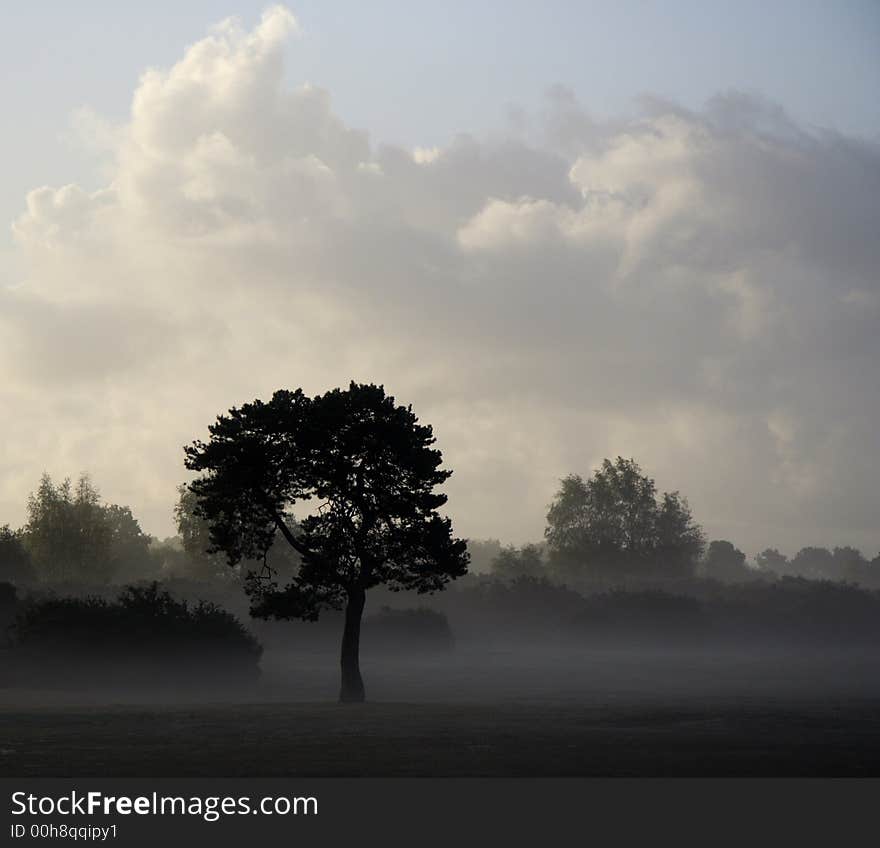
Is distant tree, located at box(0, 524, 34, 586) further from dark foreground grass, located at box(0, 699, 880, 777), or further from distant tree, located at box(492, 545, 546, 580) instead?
dark foreground grass, located at box(0, 699, 880, 777)

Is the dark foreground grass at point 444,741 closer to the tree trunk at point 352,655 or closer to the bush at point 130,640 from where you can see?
the tree trunk at point 352,655

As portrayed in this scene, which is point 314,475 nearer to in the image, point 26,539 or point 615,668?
point 615,668

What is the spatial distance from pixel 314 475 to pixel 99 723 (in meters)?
15.8

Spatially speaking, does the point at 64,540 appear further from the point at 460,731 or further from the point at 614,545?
the point at 460,731

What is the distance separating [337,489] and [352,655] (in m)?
8.19

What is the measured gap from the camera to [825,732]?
34.5 m

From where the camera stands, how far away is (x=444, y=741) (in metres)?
31.6

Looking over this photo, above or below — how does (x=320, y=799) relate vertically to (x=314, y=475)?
below

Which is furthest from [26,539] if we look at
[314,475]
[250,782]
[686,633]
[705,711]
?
[250,782]

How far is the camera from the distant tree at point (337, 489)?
4978 centimetres

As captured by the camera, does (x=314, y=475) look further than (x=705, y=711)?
Yes

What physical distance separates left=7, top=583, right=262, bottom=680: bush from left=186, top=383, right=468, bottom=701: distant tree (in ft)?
58.5

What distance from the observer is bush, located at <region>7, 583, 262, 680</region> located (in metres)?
64.6

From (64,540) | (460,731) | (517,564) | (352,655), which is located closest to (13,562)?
(64,540)
